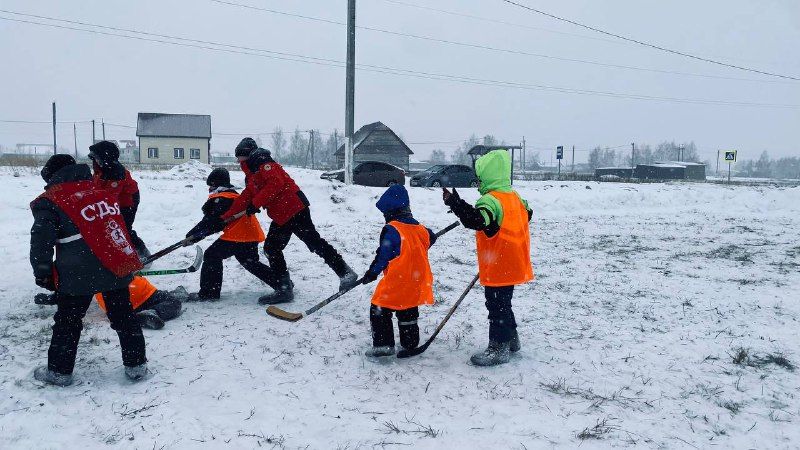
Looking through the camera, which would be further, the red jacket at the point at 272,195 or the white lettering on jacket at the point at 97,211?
the red jacket at the point at 272,195

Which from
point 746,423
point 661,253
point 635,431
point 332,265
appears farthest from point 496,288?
point 661,253

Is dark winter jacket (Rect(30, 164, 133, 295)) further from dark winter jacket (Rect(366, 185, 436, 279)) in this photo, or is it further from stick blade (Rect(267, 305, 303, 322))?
dark winter jacket (Rect(366, 185, 436, 279))

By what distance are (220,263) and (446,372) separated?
3033 mm

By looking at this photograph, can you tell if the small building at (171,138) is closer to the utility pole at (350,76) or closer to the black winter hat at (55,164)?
the utility pole at (350,76)

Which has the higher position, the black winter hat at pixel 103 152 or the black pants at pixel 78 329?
the black winter hat at pixel 103 152

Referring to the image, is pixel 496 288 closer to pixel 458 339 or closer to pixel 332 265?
pixel 458 339

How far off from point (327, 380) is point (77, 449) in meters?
1.63

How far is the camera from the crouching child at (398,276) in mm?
4062

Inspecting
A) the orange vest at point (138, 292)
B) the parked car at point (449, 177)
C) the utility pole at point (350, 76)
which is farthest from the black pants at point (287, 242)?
the parked car at point (449, 177)

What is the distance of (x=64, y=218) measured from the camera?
341 centimetres

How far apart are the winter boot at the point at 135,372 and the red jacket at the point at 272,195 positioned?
1.97 meters

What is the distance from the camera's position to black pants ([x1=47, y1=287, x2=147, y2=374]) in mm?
3488

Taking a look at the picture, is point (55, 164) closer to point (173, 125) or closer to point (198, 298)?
point (198, 298)

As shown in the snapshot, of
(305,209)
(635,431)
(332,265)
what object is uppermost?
(305,209)
